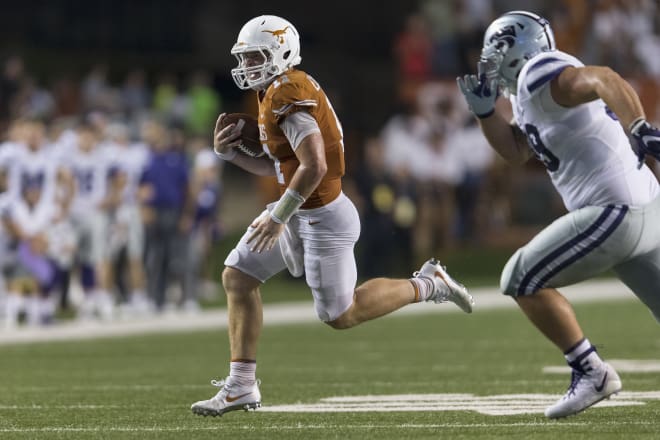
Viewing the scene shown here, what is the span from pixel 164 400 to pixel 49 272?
18.9ft

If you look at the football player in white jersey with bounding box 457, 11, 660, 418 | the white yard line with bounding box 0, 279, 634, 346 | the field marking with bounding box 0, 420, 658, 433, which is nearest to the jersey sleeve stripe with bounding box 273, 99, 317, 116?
the football player in white jersey with bounding box 457, 11, 660, 418

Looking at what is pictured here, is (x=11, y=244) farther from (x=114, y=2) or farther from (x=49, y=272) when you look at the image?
(x=114, y=2)

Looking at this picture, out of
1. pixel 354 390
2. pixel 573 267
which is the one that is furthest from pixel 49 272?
pixel 573 267

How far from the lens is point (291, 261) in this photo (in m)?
6.41

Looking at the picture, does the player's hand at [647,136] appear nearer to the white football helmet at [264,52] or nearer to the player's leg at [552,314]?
the player's leg at [552,314]

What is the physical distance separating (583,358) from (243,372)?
1.39m

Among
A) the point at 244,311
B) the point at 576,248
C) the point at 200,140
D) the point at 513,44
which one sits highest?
the point at 200,140

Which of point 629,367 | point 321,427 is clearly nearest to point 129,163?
point 629,367

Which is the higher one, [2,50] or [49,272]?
[2,50]

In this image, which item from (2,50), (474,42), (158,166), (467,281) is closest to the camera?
(158,166)

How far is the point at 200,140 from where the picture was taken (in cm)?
1598

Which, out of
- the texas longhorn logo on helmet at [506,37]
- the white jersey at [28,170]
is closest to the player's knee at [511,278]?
the texas longhorn logo on helmet at [506,37]

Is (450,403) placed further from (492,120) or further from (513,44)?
(513,44)

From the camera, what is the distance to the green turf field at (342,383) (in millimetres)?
5918
